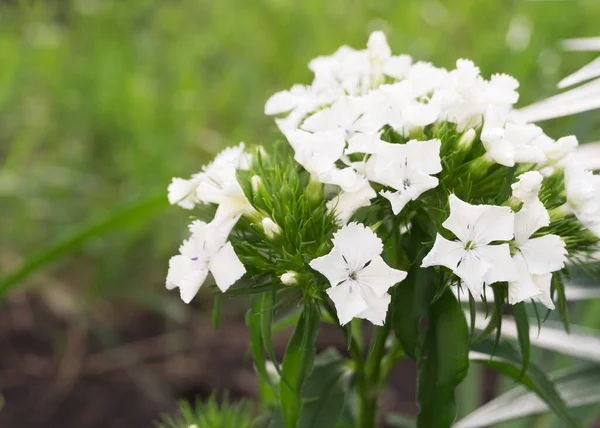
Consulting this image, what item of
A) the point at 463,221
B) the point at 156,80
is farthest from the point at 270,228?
the point at 156,80

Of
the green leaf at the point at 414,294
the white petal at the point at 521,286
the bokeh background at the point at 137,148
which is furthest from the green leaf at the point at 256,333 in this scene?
the bokeh background at the point at 137,148

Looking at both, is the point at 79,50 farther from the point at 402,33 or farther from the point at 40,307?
the point at 402,33

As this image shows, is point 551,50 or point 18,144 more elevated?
point 18,144

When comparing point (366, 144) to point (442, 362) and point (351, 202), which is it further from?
point (442, 362)

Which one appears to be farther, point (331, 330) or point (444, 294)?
Result: point (331, 330)

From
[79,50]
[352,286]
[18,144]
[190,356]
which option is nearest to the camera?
[352,286]

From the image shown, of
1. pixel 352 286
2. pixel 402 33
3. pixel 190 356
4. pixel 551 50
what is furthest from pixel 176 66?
pixel 352 286
